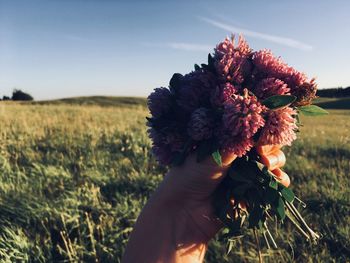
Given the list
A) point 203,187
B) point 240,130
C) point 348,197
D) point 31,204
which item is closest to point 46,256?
point 31,204

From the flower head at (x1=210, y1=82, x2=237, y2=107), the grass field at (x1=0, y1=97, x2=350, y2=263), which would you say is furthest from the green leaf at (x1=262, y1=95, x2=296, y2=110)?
the grass field at (x1=0, y1=97, x2=350, y2=263)

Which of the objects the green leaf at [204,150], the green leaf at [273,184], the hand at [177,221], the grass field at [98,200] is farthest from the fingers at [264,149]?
the grass field at [98,200]

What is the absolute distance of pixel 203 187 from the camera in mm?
2383

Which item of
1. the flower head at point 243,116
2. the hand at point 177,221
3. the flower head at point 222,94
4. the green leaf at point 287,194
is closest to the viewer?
the flower head at point 243,116

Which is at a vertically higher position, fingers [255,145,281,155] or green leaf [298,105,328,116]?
green leaf [298,105,328,116]

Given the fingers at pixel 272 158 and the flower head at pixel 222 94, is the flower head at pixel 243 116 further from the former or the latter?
the fingers at pixel 272 158

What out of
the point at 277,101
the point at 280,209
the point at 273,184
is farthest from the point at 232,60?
the point at 280,209

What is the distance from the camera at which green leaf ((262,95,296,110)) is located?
1.97 m

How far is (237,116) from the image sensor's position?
76.7 inches

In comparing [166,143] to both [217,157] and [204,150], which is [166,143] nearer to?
[204,150]

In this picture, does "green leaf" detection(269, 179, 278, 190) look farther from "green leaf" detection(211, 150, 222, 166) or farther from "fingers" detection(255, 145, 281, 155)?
"green leaf" detection(211, 150, 222, 166)

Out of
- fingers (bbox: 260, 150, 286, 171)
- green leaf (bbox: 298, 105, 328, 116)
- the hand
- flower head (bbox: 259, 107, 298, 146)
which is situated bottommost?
the hand

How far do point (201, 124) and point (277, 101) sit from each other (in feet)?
1.29

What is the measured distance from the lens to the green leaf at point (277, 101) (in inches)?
77.4
